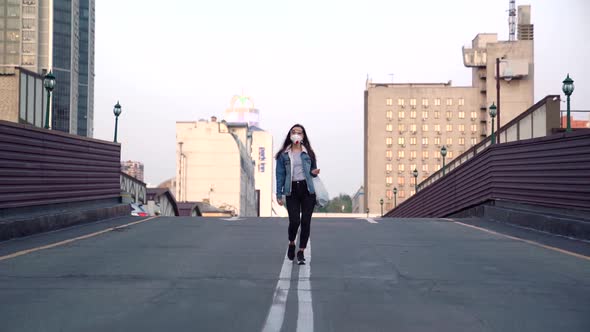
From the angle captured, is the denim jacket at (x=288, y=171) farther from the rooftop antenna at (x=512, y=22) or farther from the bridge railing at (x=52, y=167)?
the rooftop antenna at (x=512, y=22)

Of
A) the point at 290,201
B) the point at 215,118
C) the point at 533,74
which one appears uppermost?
the point at 533,74

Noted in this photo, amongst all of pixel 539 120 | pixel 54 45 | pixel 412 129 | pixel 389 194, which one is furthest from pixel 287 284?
pixel 412 129

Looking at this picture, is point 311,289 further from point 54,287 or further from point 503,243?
point 503,243

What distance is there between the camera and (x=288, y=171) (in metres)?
8.75

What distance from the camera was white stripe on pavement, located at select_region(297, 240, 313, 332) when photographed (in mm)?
5277

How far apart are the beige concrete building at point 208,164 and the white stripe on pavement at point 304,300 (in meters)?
88.9

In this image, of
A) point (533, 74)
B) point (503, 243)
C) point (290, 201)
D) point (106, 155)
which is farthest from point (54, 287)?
point (533, 74)

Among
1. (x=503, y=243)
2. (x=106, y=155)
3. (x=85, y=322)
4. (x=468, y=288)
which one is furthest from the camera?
(x=106, y=155)

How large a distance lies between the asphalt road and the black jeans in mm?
442

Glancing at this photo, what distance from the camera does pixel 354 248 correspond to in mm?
10375

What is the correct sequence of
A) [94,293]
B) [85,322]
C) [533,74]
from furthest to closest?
[533,74] → [94,293] → [85,322]

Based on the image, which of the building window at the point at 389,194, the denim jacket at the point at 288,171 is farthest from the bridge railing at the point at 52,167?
the building window at the point at 389,194

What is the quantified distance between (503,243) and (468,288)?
479 centimetres

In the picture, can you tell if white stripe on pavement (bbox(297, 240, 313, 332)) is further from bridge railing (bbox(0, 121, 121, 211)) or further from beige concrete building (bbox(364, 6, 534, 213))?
beige concrete building (bbox(364, 6, 534, 213))
